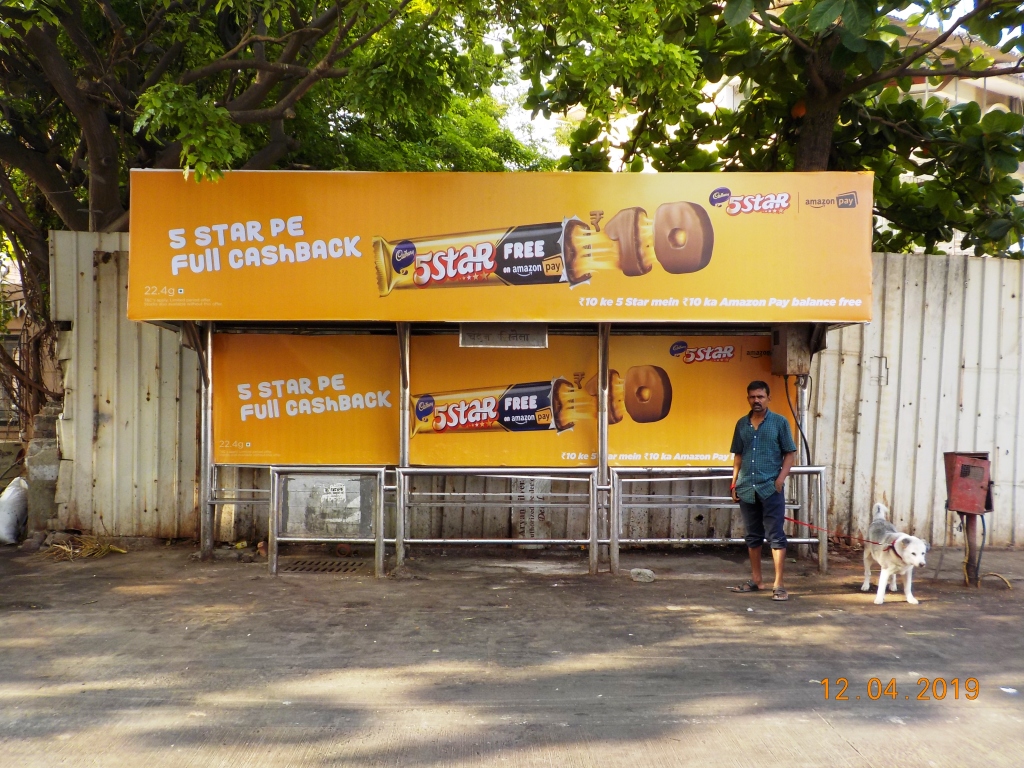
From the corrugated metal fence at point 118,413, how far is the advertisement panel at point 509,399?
7.82 ft

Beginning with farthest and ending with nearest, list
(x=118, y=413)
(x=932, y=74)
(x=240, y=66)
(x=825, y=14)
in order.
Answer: (x=932, y=74)
(x=118, y=413)
(x=240, y=66)
(x=825, y=14)

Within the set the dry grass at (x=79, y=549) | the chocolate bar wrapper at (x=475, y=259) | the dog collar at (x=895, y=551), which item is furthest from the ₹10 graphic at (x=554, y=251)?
the dry grass at (x=79, y=549)

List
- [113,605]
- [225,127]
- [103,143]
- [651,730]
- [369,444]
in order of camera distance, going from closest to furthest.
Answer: [651,730] → [113,605] → [225,127] → [369,444] → [103,143]

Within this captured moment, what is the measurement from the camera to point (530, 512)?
757cm

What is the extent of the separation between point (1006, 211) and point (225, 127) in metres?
8.07

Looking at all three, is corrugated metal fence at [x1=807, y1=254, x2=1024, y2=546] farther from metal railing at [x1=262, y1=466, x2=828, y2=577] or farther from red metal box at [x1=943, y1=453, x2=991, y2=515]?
red metal box at [x1=943, y1=453, x2=991, y2=515]

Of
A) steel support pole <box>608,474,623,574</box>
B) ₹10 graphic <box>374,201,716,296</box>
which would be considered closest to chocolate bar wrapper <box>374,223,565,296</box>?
₹10 graphic <box>374,201,716,296</box>

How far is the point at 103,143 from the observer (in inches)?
311

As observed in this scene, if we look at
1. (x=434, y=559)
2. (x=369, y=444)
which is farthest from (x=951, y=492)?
(x=369, y=444)

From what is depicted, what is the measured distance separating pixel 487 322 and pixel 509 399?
34.9 inches

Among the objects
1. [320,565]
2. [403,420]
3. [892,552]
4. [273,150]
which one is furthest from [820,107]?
[320,565]

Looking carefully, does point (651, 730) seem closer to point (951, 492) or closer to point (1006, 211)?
point (951, 492)

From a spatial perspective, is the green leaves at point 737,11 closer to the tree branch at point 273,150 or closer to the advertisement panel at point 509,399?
the advertisement panel at point 509,399

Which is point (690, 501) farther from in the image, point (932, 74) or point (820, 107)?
point (932, 74)
